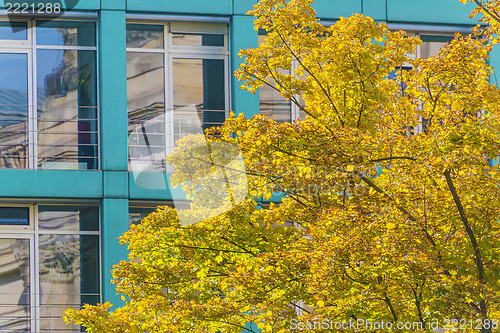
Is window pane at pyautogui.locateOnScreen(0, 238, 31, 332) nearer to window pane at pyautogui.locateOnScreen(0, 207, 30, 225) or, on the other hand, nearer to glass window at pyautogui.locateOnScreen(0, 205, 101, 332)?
glass window at pyautogui.locateOnScreen(0, 205, 101, 332)

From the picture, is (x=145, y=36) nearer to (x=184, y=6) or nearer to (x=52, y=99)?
(x=184, y=6)

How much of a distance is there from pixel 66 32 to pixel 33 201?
11.9ft

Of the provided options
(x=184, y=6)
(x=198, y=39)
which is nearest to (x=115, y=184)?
(x=198, y=39)

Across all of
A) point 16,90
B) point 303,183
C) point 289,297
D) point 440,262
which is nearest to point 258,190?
point 303,183

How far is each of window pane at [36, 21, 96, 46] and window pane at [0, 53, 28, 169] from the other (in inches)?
22.5

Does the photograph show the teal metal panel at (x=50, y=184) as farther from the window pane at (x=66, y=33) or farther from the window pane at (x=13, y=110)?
the window pane at (x=66, y=33)

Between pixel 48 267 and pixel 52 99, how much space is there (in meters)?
3.46

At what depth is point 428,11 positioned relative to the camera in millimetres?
16516

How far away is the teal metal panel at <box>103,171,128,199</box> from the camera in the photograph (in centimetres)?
1465

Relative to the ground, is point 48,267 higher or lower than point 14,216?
lower

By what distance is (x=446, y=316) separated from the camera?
7840 mm

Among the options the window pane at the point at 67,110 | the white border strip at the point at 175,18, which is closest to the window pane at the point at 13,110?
the window pane at the point at 67,110

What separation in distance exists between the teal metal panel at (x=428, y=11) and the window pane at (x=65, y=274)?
8098 mm

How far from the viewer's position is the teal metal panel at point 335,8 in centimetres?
1606
